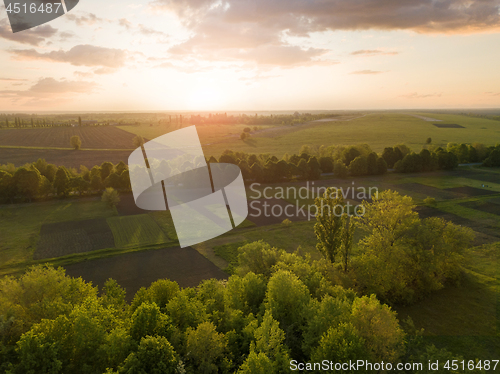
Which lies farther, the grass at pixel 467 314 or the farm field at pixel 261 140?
the farm field at pixel 261 140

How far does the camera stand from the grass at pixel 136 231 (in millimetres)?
41688

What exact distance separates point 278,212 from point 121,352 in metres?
40.6

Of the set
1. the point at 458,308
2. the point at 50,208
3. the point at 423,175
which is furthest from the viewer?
the point at 423,175

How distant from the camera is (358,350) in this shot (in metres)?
16.8

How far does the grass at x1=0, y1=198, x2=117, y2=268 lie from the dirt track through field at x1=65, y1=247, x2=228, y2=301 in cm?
906

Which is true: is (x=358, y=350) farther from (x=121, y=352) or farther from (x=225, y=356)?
(x=121, y=352)

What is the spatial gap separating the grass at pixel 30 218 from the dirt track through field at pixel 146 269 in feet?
29.7

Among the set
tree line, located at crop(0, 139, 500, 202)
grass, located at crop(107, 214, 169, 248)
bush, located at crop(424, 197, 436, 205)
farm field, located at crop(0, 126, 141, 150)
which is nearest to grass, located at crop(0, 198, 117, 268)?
tree line, located at crop(0, 139, 500, 202)

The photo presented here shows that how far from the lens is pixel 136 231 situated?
45.8 meters

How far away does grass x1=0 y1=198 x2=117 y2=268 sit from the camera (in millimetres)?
37812

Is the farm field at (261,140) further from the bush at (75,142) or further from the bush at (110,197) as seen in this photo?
the bush at (110,197)

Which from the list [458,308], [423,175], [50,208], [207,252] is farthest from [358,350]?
[423,175]

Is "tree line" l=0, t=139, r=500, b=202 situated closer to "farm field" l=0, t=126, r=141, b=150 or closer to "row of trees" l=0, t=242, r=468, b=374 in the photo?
"row of trees" l=0, t=242, r=468, b=374

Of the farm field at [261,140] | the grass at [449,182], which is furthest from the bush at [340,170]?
the farm field at [261,140]
